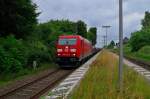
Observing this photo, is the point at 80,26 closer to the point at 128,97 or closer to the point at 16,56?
the point at 16,56

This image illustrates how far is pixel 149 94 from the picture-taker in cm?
1858

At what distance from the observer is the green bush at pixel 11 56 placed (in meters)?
32.3

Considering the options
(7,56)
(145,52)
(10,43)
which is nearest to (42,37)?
(10,43)

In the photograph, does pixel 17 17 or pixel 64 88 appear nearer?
pixel 64 88

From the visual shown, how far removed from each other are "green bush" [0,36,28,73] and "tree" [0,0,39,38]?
207 inches

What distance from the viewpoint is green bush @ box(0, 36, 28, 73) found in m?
32.3

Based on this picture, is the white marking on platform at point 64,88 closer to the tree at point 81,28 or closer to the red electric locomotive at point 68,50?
the red electric locomotive at point 68,50

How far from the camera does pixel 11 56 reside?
34844mm

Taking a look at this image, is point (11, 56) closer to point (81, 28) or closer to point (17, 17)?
point (17, 17)

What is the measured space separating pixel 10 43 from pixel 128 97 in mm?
22848

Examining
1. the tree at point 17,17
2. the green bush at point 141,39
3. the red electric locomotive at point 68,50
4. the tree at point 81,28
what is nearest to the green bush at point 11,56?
the tree at point 17,17

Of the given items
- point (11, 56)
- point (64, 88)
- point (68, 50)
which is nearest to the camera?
point (64, 88)

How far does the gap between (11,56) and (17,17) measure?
10911 millimetres

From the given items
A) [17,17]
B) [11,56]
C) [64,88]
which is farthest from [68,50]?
[64,88]
